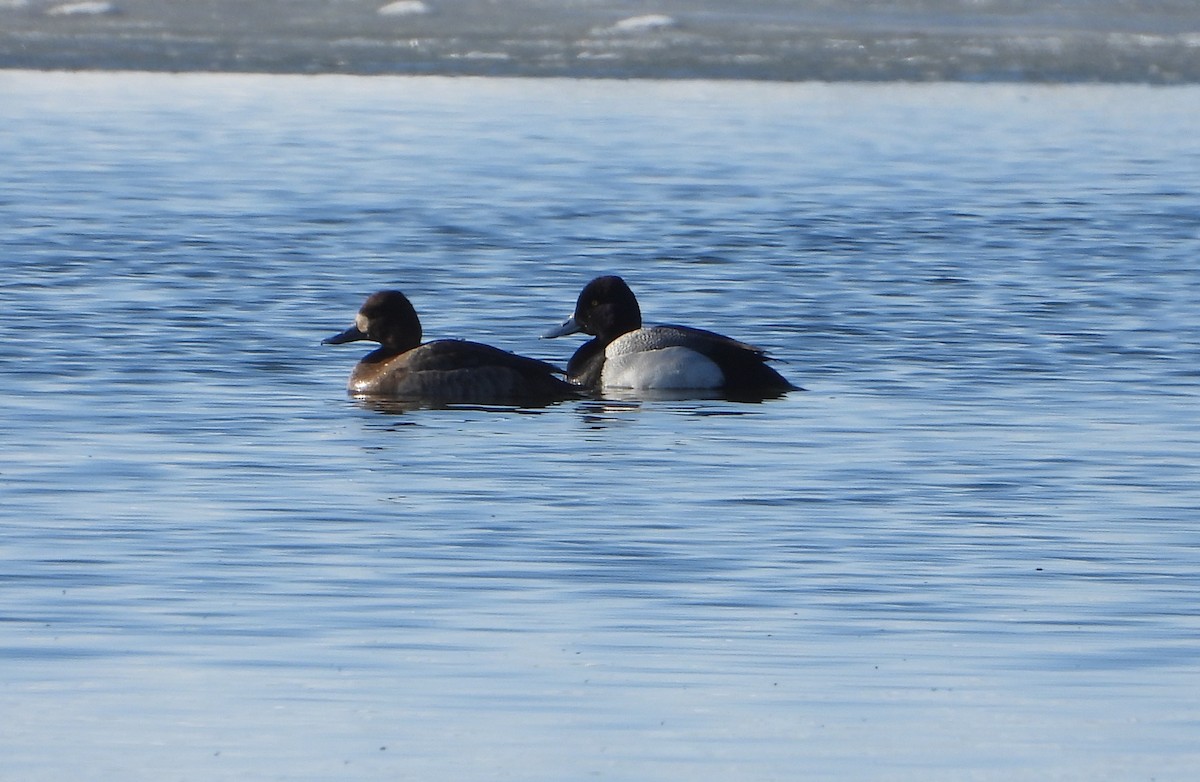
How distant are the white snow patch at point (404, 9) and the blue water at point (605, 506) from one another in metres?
12.0

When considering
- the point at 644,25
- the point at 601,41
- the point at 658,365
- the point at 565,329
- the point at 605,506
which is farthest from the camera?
the point at 644,25

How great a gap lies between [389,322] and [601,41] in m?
18.5

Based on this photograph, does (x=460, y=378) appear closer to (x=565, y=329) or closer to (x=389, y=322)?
(x=389, y=322)

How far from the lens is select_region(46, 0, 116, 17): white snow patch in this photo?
31578 mm

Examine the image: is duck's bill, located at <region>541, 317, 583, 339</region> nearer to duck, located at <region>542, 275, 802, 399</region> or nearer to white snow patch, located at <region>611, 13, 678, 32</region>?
duck, located at <region>542, 275, 802, 399</region>

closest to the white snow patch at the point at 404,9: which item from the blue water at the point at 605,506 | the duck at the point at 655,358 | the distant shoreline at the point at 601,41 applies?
the distant shoreline at the point at 601,41

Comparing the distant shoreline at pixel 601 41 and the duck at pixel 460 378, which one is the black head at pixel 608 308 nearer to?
the duck at pixel 460 378

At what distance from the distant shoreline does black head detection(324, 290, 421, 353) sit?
1560 centimetres

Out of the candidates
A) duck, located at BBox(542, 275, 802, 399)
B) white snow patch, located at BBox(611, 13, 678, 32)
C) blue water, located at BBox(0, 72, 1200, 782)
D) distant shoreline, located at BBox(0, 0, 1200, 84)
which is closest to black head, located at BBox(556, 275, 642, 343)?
duck, located at BBox(542, 275, 802, 399)

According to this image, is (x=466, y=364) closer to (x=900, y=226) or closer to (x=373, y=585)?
(x=373, y=585)

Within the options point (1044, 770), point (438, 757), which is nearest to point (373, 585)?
point (438, 757)

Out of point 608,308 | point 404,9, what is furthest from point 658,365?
point 404,9

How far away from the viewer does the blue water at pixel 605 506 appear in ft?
17.7

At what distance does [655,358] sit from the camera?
449 inches
